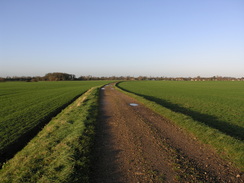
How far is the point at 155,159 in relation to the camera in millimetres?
5770

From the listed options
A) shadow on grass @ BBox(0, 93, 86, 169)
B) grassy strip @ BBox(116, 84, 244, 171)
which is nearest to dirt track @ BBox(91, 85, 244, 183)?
grassy strip @ BBox(116, 84, 244, 171)

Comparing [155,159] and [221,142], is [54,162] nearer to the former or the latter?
[155,159]

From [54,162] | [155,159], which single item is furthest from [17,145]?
[155,159]

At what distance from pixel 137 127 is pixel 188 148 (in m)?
3.47

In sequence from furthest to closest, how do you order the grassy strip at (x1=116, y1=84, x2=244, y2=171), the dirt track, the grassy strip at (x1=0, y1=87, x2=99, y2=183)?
1. the grassy strip at (x1=116, y1=84, x2=244, y2=171)
2. the grassy strip at (x1=0, y1=87, x2=99, y2=183)
3. the dirt track

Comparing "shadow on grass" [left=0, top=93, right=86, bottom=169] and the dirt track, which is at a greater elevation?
the dirt track

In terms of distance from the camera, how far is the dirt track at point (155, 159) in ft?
15.6

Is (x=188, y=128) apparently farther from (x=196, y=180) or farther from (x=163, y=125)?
(x=196, y=180)

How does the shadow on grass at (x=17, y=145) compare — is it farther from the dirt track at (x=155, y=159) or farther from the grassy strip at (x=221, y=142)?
the grassy strip at (x=221, y=142)

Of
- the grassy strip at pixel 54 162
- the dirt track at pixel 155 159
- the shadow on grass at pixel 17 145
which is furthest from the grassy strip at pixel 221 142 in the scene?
the shadow on grass at pixel 17 145

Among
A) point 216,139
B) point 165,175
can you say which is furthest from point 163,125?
point 165,175

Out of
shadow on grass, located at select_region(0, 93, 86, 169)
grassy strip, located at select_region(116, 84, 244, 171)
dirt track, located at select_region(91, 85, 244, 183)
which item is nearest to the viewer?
dirt track, located at select_region(91, 85, 244, 183)

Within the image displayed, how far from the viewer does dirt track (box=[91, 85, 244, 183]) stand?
4.77m

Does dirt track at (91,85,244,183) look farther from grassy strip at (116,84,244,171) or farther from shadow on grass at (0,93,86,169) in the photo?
shadow on grass at (0,93,86,169)
